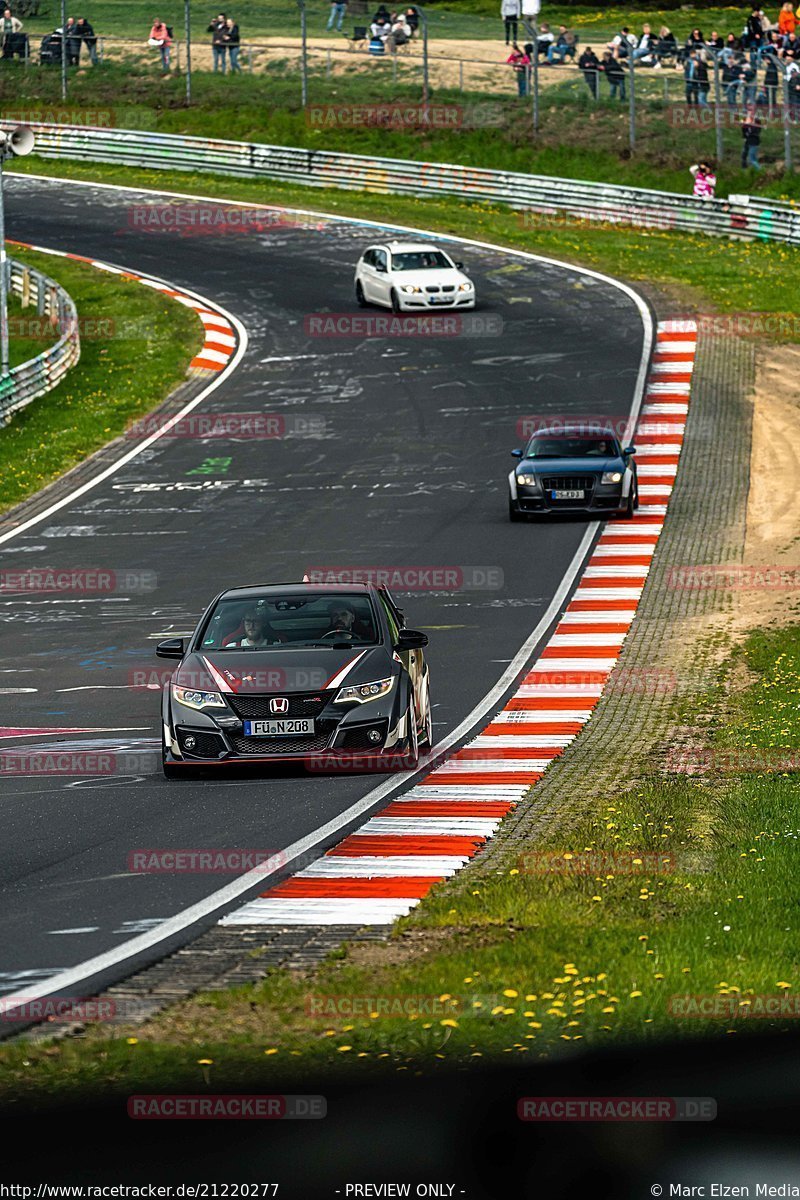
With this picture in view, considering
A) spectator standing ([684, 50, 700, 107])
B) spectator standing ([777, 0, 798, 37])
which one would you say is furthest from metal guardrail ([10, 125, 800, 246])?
spectator standing ([777, 0, 798, 37])

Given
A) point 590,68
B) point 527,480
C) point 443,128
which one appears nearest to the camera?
point 527,480

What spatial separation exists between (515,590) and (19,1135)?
1792 centimetres

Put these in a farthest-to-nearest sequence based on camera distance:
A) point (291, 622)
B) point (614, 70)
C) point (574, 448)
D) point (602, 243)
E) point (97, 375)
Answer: point (614, 70), point (602, 243), point (97, 375), point (574, 448), point (291, 622)

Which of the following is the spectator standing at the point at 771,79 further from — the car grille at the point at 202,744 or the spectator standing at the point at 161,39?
the car grille at the point at 202,744

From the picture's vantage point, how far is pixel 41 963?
887 centimetres

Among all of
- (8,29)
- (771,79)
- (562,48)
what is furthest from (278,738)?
(8,29)

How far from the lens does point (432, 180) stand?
194ft

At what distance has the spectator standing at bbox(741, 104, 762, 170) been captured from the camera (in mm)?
51750

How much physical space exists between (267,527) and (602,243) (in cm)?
2610

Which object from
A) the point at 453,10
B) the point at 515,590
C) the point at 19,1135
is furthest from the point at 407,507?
the point at 453,10

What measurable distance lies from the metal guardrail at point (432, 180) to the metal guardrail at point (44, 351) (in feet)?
45.4

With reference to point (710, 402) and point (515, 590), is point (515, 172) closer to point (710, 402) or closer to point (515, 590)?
point (710, 402)

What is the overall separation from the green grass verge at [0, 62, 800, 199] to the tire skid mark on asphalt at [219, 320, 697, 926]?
28.0 meters

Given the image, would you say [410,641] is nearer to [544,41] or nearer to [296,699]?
[296,699]
